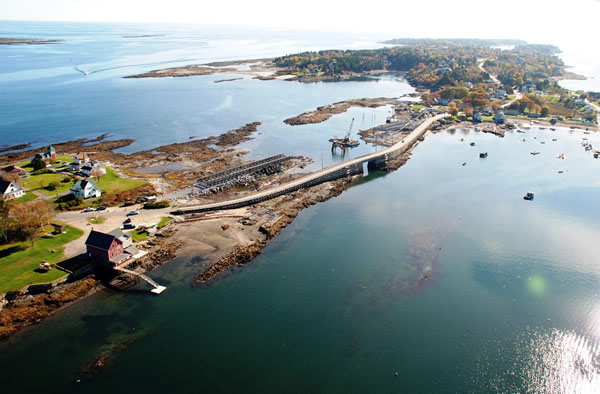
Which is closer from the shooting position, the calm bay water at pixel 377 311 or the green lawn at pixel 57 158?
the calm bay water at pixel 377 311

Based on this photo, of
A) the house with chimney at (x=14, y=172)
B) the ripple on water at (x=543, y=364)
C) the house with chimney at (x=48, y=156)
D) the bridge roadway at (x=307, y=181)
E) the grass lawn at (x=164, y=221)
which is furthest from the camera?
the house with chimney at (x=48, y=156)

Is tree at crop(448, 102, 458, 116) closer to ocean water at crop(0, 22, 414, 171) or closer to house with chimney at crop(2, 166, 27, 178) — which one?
ocean water at crop(0, 22, 414, 171)

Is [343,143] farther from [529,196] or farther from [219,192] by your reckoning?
[529,196]

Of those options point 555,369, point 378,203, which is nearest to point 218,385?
point 555,369

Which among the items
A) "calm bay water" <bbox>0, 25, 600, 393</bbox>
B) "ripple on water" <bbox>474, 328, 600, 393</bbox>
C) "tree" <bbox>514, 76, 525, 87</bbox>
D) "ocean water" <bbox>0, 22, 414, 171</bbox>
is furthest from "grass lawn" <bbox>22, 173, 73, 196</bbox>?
"tree" <bbox>514, 76, 525, 87</bbox>

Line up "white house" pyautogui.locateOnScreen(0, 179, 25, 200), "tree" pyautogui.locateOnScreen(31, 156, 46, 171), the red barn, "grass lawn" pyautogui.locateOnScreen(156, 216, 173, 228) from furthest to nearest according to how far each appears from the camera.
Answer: "tree" pyautogui.locateOnScreen(31, 156, 46, 171), "white house" pyautogui.locateOnScreen(0, 179, 25, 200), "grass lawn" pyautogui.locateOnScreen(156, 216, 173, 228), the red barn

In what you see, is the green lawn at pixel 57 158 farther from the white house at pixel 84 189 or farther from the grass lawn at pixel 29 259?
the grass lawn at pixel 29 259

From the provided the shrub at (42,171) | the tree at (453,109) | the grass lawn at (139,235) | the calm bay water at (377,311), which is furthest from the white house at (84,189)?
the tree at (453,109)
